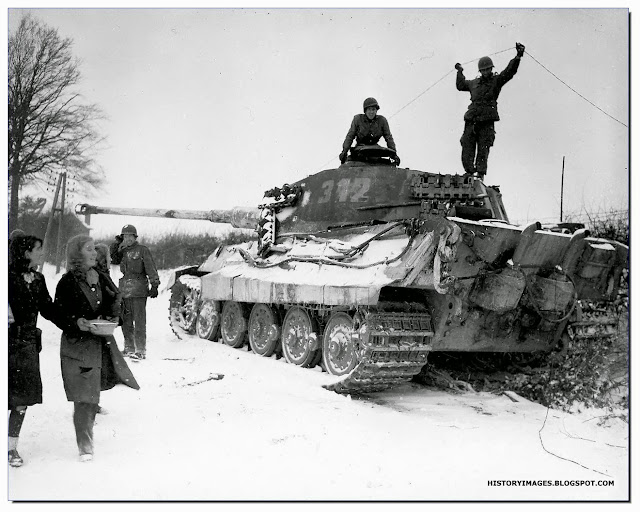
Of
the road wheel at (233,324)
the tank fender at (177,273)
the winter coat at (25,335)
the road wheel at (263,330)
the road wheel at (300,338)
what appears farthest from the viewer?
the tank fender at (177,273)

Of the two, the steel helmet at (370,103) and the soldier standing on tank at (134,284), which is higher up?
the steel helmet at (370,103)

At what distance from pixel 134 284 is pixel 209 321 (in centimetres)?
300

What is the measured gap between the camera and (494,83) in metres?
8.02

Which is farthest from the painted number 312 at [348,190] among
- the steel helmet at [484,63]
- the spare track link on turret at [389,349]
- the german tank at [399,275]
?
the spare track link on turret at [389,349]

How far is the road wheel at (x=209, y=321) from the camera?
11617 mm

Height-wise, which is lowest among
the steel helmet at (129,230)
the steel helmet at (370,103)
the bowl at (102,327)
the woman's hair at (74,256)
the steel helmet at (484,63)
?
the bowl at (102,327)

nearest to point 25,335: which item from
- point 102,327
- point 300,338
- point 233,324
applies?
point 102,327

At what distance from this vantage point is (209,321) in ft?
38.8

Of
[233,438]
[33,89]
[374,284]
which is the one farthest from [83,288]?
[374,284]

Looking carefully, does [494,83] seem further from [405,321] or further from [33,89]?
[33,89]

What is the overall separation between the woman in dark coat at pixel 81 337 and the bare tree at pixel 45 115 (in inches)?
39.6

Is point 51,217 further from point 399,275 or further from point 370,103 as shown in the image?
point 370,103

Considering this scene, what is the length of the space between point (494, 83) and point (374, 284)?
10.0 feet

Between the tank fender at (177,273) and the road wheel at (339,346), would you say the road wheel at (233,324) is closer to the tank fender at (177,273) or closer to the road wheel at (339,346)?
the tank fender at (177,273)
